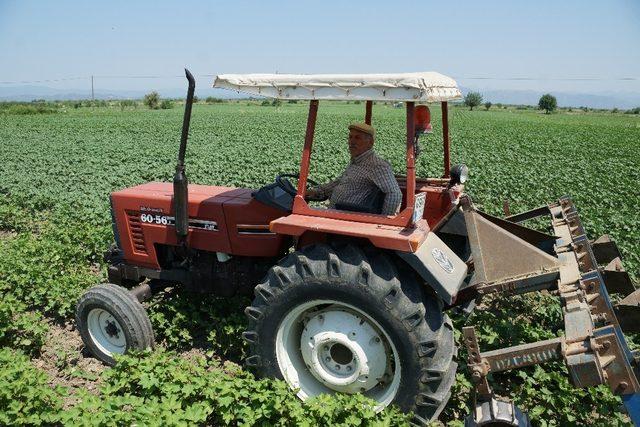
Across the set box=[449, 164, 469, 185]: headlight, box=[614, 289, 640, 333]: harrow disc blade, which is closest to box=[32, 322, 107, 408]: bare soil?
box=[449, 164, 469, 185]: headlight

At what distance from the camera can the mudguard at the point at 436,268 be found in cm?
320

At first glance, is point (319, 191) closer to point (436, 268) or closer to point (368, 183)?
point (368, 183)

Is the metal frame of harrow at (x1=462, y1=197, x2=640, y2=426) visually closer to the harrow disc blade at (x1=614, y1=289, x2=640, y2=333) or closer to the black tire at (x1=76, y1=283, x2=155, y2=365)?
the harrow disc blade at (x1=614, y1=289, x2=640, y2=333)

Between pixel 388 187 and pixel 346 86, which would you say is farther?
pixel 388 187

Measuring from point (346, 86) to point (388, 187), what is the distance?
0.81 m

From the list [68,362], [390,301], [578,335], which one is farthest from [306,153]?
[68,362]

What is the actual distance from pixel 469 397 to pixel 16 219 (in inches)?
330

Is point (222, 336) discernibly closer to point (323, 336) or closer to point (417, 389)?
point (323, 336)

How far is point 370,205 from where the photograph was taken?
3.75 meters

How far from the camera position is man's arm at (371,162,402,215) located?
3.54 meters

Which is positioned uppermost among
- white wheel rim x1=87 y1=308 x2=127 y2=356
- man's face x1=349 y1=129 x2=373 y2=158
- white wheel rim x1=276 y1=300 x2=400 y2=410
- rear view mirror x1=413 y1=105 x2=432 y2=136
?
rear view mirror x1=413 y1=105 x2=432 y2=136

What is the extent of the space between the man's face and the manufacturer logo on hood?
3.18ft

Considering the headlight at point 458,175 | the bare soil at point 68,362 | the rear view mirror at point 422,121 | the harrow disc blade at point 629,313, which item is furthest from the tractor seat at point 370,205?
the bare soil at point 68,362

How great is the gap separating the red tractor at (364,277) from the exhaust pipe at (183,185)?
0.04 ft
